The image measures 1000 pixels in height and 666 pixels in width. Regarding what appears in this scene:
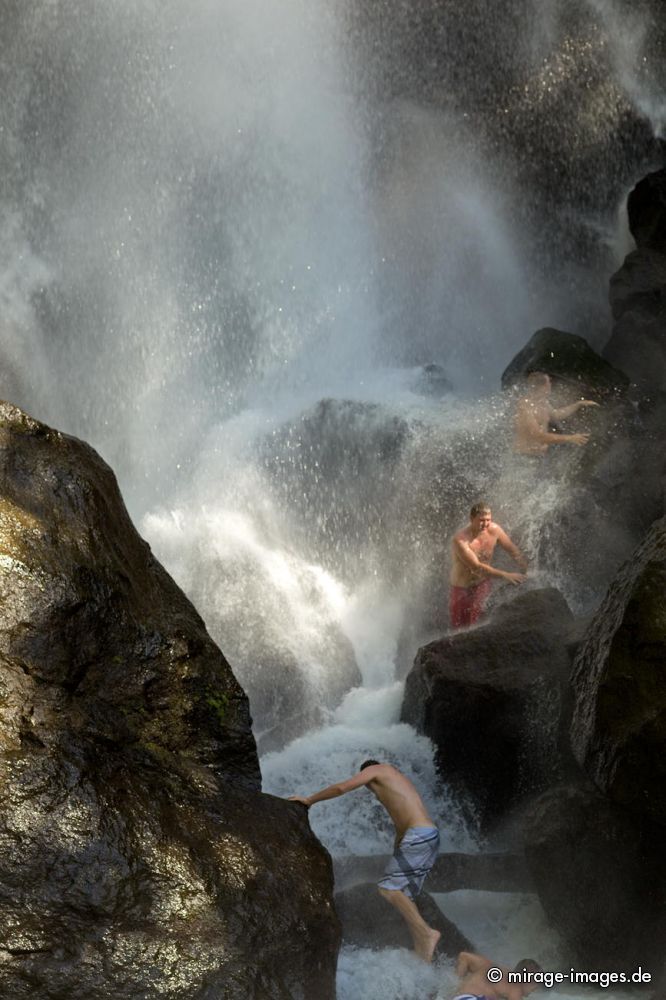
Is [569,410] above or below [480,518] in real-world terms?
above

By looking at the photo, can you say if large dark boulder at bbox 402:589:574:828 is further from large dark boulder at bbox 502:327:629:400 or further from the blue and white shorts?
large dark boulder at bbox 502:327:629:400

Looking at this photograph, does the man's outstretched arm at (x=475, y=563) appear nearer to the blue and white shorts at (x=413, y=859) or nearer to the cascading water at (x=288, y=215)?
the blue and white shorts at (x=413, y=859)

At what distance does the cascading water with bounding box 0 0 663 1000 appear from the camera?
1652 centimetres

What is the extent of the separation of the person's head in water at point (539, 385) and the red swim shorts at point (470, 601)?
3042mm

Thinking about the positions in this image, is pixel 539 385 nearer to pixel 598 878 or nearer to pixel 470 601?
pixel 470 601

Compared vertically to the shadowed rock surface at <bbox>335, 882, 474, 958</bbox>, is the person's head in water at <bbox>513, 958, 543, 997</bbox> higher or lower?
lower

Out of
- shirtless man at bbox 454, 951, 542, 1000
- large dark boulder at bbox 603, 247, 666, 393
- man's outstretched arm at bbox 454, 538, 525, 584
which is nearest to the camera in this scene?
shirtless man at bbox 454, 951, 542, 1000

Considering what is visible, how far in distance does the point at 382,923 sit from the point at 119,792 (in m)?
2.69

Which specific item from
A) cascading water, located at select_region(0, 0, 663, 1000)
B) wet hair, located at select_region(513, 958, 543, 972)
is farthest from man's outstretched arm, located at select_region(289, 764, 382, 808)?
cascading water, located at select_region(0, 0, 663, 1000)

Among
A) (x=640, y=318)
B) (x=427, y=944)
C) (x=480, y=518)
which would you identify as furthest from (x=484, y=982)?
(x=640, y=318)

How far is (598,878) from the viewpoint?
6309 mm

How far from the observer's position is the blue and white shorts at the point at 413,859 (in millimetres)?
6312

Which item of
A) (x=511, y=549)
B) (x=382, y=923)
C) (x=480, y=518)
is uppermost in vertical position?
(x=480, y=518)

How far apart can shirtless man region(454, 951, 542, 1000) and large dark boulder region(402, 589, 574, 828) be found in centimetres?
161
